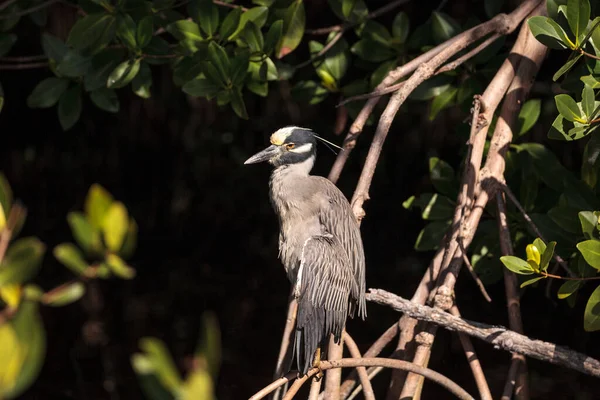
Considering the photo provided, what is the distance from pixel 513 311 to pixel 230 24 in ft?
3.17

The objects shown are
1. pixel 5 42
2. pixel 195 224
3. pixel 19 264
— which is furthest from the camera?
pixel 195 224

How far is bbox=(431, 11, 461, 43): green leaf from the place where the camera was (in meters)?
2.25

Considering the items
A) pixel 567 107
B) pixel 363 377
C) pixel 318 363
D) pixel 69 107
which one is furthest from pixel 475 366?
pixel 69 107

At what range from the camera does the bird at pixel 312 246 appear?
1817 mm

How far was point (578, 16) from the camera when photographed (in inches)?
63.8

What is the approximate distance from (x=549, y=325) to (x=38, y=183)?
85.9 inches

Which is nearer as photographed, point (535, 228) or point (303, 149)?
point (535, 228)

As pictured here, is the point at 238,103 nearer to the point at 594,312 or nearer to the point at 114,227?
the point at 594,312

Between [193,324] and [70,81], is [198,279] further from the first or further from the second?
[70,81]

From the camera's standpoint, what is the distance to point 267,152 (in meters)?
2.08

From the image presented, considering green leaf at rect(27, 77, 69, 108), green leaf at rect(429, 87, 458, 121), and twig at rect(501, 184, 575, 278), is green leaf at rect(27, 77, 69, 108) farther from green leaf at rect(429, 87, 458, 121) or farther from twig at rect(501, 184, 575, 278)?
twig at rect(501, 184, 575, 278)

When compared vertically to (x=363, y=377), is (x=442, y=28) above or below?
above

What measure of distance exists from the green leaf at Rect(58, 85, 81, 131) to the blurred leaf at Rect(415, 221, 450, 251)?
994 mm

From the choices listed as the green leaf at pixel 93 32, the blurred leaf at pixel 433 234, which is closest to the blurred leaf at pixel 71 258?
the green leaf at pixel 93 32
